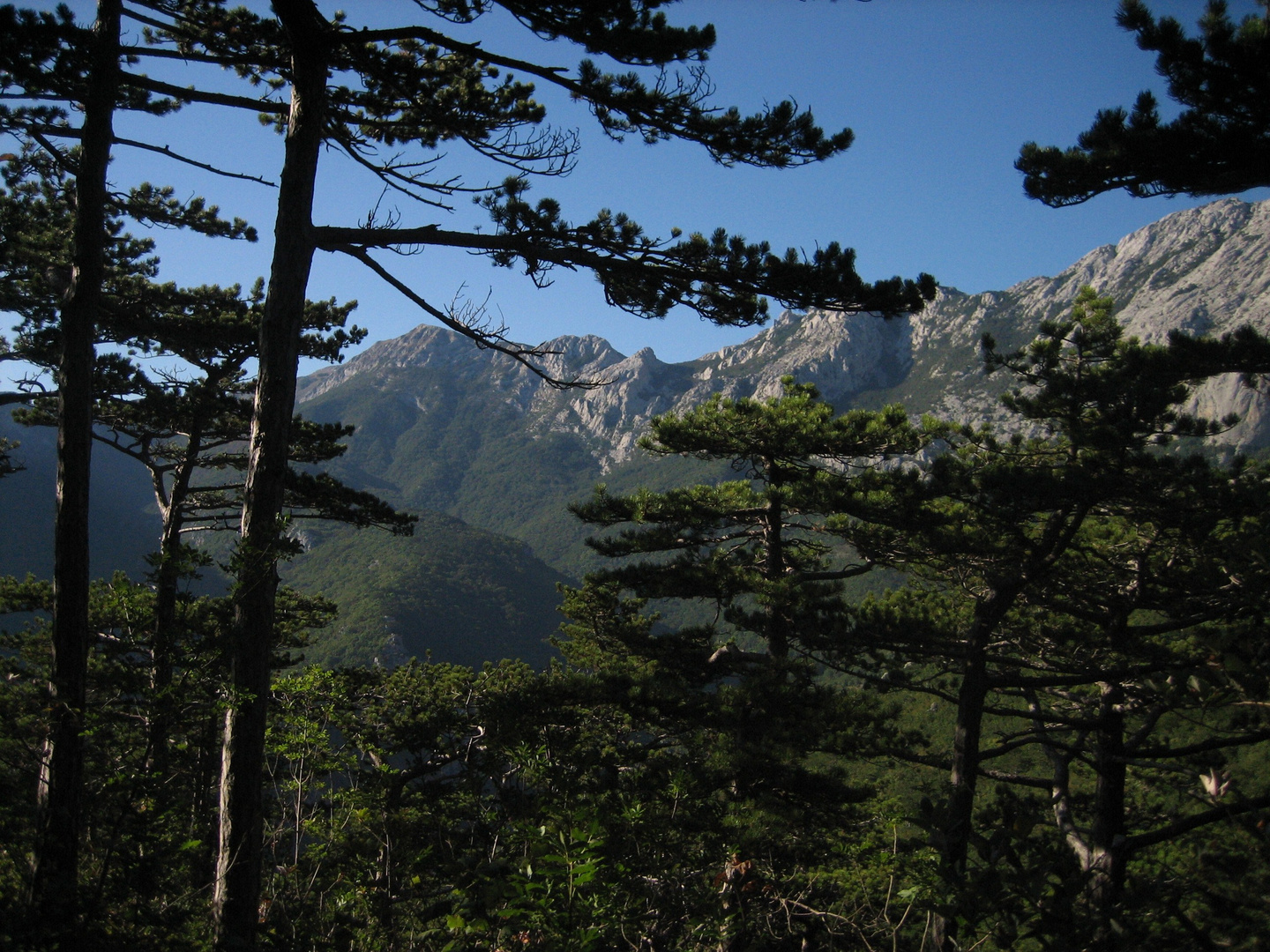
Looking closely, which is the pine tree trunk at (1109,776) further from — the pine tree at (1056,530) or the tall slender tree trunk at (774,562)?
the tall slender tree trunk at (774,562)

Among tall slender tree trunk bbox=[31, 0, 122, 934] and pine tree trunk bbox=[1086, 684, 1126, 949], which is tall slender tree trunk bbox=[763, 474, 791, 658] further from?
tall slender tree trunk bbox=[31, 0, 122, 934]

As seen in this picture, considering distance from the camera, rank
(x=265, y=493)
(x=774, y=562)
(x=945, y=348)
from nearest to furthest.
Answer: (x=265, y=493) → (x=774, y=562) → (x=945, y=348)

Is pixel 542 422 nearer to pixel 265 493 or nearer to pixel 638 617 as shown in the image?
pixel 638 617

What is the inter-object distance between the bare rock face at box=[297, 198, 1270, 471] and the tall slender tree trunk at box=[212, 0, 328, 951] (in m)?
41.3

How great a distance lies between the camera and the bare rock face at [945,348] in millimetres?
78375

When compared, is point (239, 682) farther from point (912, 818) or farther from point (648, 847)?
point (912, 818)

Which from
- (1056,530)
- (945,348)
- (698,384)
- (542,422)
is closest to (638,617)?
(1056,530)

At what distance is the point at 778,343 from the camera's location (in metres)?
146

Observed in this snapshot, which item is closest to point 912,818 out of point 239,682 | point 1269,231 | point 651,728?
point 239,682

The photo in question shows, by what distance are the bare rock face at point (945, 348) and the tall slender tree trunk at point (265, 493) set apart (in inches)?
1627

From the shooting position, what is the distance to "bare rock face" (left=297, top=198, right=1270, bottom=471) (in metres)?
78.4

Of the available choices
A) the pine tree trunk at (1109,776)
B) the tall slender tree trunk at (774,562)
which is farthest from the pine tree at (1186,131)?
the tall slender tree trunk at (774,562)

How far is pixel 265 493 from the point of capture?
14.1ft

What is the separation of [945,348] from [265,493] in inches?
5029
